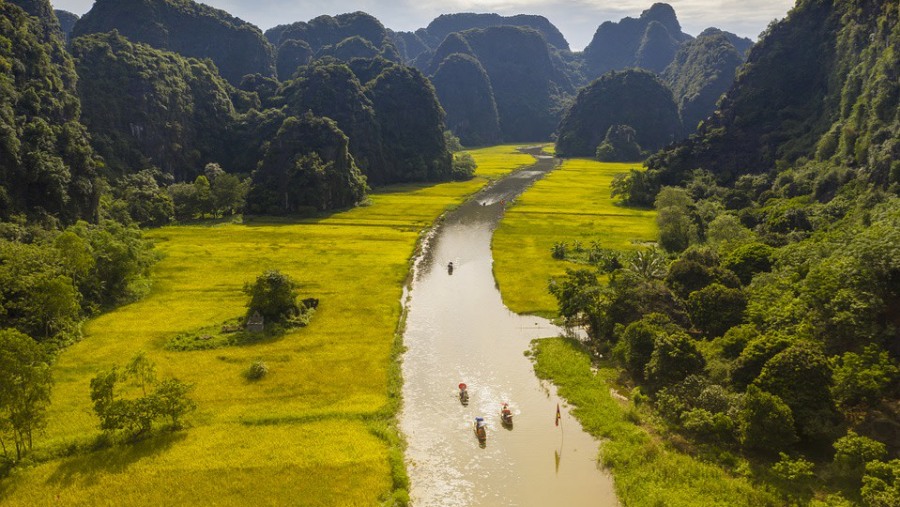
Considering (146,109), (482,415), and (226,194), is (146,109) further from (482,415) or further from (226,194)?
(482,415)

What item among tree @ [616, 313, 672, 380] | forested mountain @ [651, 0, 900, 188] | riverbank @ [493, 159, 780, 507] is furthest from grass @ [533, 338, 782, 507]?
forested mountain @ [651, 0, 900, 188]

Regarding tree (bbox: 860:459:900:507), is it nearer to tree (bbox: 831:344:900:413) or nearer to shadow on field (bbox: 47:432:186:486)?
tree (bbox: 831:344:900:413)

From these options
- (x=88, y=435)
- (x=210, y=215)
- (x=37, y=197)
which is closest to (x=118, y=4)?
(x=210, y=215)

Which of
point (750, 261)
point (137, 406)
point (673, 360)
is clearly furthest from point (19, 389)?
point (750, 261)

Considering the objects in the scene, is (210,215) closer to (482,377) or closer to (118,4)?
(482,377)

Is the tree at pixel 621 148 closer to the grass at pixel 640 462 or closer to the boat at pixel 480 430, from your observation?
the grass at pixel 640 462

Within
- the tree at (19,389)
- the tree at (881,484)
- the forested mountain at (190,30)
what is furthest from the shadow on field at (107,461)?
the forested mountain at (190,30)
